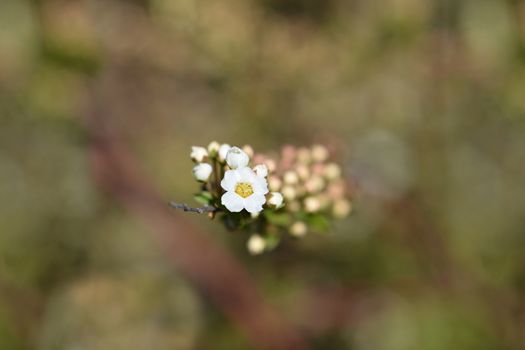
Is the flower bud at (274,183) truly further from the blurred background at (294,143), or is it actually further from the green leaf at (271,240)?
the blurred background at (294,143)

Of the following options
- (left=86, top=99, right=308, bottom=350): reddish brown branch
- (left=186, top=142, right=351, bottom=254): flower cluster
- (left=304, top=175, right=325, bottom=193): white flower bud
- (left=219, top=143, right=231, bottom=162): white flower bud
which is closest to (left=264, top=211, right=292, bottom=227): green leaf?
(left=186, top=142, right=351, bottom=254): flower cluster

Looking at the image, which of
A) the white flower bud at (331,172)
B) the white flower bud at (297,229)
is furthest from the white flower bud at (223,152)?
the white flower bud at (331,172)

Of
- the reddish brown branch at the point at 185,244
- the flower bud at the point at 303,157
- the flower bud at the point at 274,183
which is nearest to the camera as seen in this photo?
the flower bud at the point at 274,183

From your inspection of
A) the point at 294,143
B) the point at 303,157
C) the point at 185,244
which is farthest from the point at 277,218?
the point at 294,143

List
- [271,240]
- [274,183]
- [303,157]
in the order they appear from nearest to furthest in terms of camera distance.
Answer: [274,183] < [271,240] < [303,157]

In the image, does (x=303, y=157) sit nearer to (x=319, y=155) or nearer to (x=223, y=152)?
(x=319, y=155)

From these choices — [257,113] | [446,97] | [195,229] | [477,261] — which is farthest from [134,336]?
[446,97]
